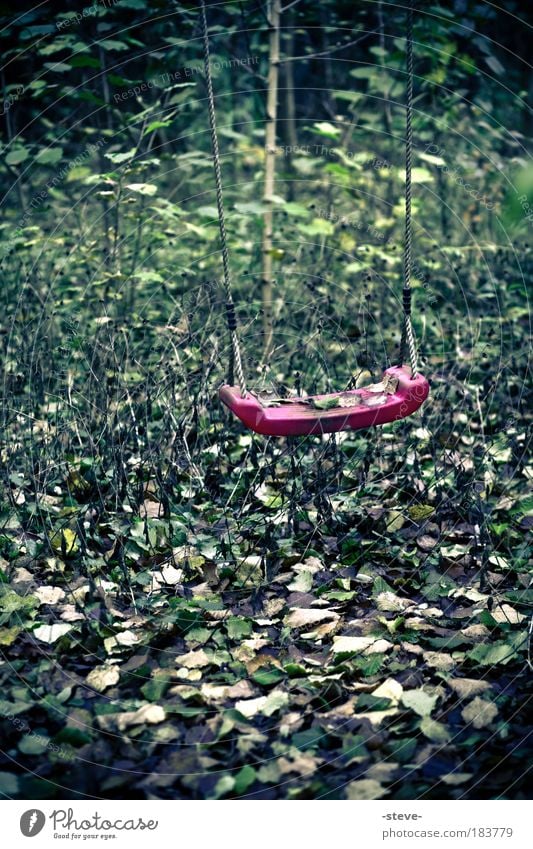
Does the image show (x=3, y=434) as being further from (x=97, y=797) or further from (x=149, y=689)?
(x=97, y=797)

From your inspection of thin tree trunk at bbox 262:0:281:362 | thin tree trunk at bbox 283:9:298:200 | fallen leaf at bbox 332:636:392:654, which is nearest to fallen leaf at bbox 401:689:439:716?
fallen leaf at bbox 332:636:392:654

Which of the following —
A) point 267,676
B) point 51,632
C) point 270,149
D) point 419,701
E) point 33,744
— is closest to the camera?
point 33,744

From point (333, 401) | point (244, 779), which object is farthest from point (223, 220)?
point (244, 779)

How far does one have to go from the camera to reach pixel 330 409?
2709 mm

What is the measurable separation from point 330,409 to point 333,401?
71mm

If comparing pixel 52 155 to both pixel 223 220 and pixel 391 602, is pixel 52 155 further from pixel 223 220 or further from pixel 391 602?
pixel 391 602

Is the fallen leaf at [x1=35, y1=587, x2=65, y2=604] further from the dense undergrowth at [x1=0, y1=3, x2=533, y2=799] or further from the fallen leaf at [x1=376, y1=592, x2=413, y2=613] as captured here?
the fallen leaf at [x1=376, y1=592, x2=413, y2=613]

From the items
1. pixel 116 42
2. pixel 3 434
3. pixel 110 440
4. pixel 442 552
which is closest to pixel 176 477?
pixel 110 440

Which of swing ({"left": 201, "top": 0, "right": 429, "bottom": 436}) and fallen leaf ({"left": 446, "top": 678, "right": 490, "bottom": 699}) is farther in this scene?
swing ({"left": 201, "top": 0, "right": 429, "bottom": 436})

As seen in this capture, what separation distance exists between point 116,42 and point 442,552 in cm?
296

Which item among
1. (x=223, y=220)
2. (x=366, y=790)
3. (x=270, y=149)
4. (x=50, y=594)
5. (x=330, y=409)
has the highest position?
(x=270, y=149)

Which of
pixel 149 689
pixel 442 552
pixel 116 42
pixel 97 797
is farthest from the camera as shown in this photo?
pixel 116 42

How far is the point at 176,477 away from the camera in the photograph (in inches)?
129

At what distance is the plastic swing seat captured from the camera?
2.59 m
